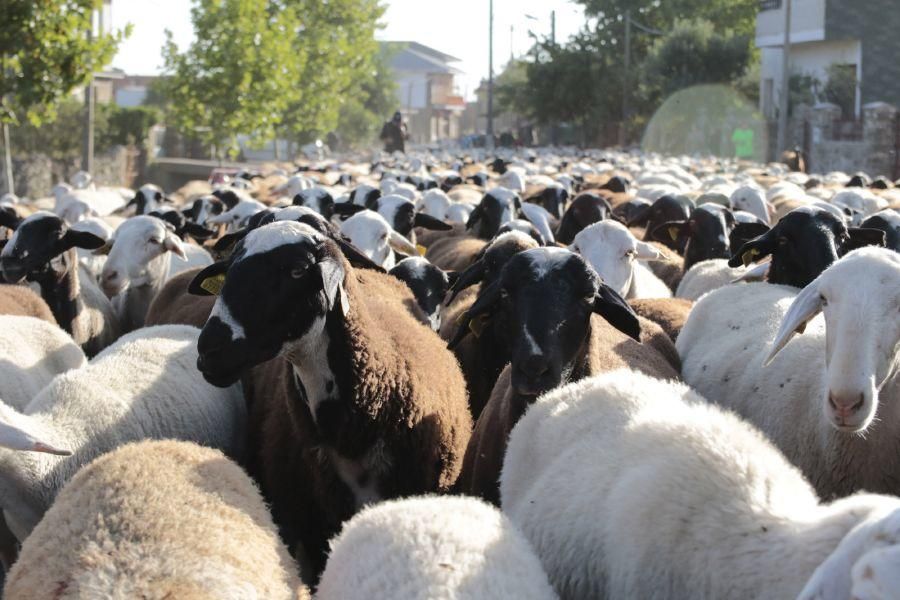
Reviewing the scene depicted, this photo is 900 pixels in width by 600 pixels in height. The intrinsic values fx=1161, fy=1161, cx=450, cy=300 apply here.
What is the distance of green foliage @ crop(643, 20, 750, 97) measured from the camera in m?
52.6

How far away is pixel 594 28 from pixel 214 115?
35844mm

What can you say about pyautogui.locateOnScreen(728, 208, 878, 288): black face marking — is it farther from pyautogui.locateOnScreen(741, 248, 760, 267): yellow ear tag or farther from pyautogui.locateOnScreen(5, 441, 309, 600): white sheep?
pyautogui.locateOnScreen(5, 441, 309, 600): white sheep

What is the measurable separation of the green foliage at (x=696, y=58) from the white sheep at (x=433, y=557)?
A: 51801 millimetres

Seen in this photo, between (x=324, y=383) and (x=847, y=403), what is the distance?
1.71 meters

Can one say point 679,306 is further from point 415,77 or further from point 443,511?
point 415,77

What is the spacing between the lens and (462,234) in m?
10.3

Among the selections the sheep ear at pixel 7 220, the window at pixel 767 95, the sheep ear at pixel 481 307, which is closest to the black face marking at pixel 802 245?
the sheep ear at pixel 481 307

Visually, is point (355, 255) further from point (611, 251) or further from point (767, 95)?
point (767, 95)

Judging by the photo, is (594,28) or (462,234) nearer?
(462,234)

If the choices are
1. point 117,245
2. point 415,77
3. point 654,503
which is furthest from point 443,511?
point 415,77

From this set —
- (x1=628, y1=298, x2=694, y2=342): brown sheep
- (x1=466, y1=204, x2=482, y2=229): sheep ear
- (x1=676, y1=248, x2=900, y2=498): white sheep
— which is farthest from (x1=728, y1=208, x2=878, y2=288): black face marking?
(x1=466, y1=204, x2=482, y2=229): sheep ear

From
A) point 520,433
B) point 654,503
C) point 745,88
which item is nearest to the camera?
point 654,503

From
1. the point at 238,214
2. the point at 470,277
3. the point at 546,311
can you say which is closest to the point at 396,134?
the point at 238,214

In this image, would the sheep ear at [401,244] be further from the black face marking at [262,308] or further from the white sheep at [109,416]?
the black face marking at [262,308]
